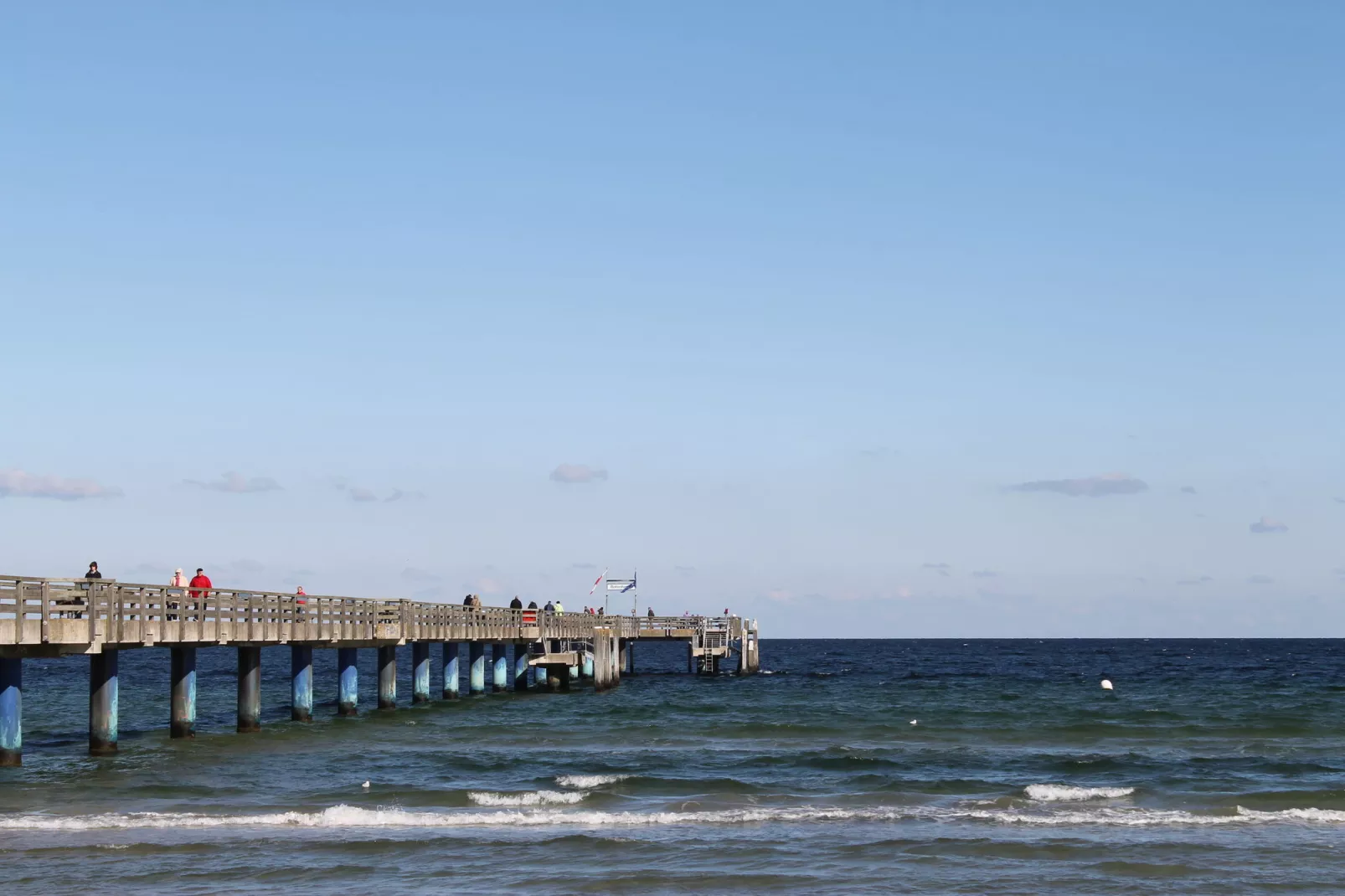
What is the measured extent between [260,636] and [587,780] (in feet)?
37.9

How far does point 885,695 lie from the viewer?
67.0 m

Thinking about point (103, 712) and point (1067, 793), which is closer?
point (1067, 793)

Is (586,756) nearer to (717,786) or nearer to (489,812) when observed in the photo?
(717,786)

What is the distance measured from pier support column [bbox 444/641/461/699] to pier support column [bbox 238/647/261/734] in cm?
1514

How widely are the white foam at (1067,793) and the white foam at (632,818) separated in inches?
49.7

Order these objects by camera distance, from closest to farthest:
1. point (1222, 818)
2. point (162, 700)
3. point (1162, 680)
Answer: point (1222, 818) → point (162, 700) → point (1162, 680)

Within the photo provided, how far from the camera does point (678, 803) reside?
27.7m

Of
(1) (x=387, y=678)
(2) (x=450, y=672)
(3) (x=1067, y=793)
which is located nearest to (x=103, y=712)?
(1) (x=387, y=678)

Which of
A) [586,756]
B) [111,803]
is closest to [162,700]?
[586,756]

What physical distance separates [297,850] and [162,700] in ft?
127

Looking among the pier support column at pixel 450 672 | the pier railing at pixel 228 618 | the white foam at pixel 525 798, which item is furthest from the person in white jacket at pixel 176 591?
the pier support column at pixel 450 672

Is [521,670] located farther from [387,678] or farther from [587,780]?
[587,780]

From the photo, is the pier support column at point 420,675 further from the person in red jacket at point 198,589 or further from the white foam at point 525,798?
the white foam at point 525,798

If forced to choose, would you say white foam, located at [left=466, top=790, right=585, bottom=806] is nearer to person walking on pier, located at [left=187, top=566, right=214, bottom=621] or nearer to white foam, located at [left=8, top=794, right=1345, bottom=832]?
white foam, located at [left=8, top=794, right=1345, bottom=832]
